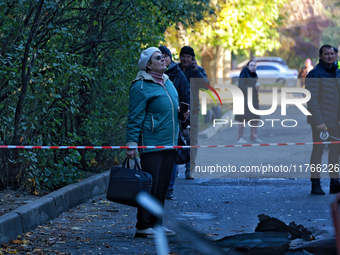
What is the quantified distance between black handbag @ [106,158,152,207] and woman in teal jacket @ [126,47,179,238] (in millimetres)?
457

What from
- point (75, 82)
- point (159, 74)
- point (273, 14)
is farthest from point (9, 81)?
point (273, 14)

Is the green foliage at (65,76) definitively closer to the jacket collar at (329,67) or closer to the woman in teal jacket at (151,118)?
the woman in teal jacket at (151,118)

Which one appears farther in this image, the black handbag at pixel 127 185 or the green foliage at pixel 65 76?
the green foliage at pixel 65 76

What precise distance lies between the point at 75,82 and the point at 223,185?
2998 millimetres

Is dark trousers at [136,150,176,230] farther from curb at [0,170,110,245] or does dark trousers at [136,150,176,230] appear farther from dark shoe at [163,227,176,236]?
curb at [0,170,110,245]

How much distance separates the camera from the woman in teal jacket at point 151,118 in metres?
5.66

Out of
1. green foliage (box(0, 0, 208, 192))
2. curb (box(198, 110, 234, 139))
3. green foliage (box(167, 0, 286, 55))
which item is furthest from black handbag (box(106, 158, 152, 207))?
green foliage (box(167, 0, 286, 55))

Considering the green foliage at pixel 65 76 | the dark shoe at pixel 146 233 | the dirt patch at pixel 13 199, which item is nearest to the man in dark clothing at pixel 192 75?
the green foliage at pixel 65 76

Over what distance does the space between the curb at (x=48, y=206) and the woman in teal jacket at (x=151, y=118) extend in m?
1.10

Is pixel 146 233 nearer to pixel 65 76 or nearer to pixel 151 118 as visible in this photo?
pixel 151 118

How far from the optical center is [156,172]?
5754 millimetres

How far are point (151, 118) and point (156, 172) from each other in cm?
53

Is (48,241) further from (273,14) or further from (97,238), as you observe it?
(273,14)

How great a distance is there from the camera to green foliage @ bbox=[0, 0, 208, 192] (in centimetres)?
720
